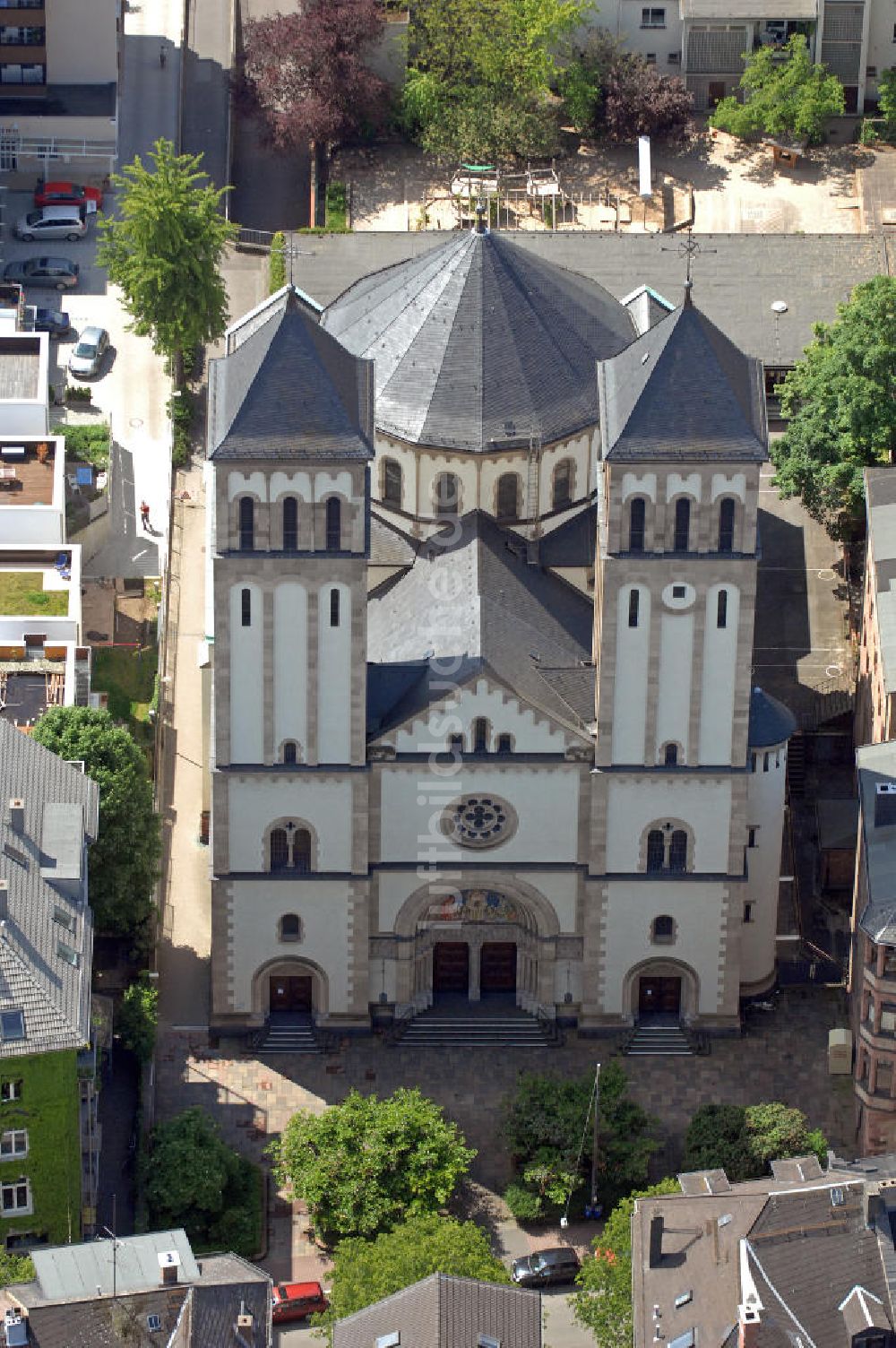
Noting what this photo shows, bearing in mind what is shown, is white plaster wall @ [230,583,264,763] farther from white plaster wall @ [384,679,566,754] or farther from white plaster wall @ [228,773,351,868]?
white plaster wall @ [384,679,566,754]

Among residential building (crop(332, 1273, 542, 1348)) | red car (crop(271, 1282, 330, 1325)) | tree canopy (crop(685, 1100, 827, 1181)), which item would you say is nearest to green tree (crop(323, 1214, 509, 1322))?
red car (crop(271, 1282, 330, 1325))

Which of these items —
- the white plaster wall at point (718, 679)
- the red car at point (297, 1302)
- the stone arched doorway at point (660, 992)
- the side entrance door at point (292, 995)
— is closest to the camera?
the red car at point (297, 1302)

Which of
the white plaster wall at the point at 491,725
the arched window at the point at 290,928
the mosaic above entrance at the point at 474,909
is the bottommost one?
the arched window at the point at 290,928

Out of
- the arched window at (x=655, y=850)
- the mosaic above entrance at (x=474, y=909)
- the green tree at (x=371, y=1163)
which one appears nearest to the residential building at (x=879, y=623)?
the arched window at (x=655, y=850)

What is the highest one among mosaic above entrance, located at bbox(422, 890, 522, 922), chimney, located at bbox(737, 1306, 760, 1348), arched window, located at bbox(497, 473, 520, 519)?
arched window, located at bbox(497, 473, 520, 519)

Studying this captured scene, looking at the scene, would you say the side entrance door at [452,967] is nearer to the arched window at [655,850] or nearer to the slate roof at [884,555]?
the arched window at [655,850]

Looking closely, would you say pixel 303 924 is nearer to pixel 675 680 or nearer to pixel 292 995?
pixel 292 995

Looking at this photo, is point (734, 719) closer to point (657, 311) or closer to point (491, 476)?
point (491, 476)
